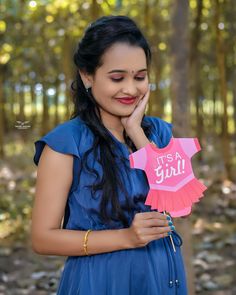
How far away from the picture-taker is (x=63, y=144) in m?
1.90

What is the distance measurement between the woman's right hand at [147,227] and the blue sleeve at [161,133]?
365 mm

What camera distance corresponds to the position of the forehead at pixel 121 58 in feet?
6.35

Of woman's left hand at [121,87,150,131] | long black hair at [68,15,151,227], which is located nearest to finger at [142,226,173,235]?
long black hair at [68,15,151,227]

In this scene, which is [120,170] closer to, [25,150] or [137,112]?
[137,112]

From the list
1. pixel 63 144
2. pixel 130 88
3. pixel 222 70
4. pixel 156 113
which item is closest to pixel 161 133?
pixel 130 88

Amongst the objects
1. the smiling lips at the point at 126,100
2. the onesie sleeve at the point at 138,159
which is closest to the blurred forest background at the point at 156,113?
the smiling lips at the point at 126,100

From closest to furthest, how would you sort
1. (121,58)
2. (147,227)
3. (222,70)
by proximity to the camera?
(147,227), (121,58), (222,70)

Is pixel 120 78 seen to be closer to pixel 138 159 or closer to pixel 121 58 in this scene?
pixel 121 58

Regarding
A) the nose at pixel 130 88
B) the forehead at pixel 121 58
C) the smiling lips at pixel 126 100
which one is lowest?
the smiling lips at pixel 126 100

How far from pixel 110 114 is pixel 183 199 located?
1.23 feet

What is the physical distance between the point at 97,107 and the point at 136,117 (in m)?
0.13

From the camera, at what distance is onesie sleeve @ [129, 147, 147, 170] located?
5.98ft

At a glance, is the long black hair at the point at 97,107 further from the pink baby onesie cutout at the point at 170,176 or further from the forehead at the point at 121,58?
the pink baby onesie cutout at the point at 170,176

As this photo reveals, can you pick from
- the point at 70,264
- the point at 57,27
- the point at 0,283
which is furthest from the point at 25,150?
the point at 70,264
